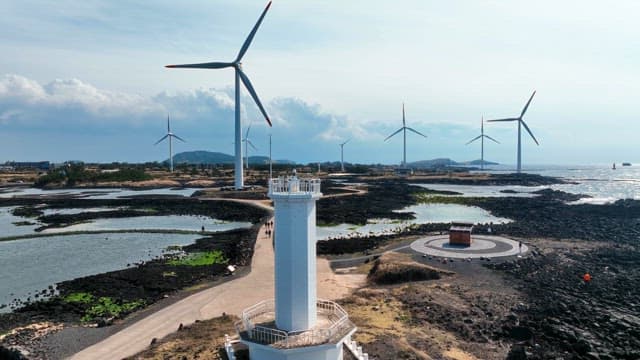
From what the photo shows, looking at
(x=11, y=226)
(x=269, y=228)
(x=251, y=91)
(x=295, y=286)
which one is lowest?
(x=11, y=226)

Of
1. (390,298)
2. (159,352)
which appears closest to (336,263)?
(390,298)

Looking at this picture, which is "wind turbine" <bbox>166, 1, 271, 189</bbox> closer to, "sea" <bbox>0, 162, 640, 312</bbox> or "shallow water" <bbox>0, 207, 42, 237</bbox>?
"sea" <bbox>0, 162, 640, 312</bbox>

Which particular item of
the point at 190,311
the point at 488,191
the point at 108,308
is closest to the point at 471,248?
the point at 190,311

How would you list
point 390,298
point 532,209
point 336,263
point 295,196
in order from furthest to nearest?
point 532,209 → point 336,263 → point 390,298 → point 295,196

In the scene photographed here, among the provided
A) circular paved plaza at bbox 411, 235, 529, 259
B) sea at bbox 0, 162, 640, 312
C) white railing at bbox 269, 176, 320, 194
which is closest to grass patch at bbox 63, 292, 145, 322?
sea at bbox 0, 162, 640, 312

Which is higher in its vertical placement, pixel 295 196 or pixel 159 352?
pixel 295 196

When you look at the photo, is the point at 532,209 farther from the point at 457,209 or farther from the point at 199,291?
the point at 199,291

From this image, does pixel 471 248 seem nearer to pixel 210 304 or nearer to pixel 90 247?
pixel 210 304

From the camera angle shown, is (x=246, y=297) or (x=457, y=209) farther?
(x=457, y=209)
